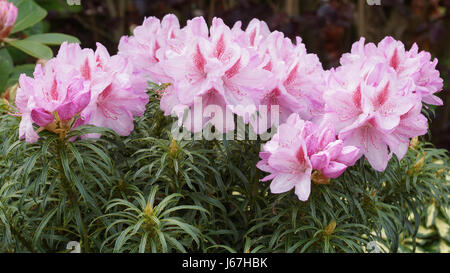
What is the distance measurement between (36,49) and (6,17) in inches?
9.1

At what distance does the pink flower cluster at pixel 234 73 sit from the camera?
80 cm

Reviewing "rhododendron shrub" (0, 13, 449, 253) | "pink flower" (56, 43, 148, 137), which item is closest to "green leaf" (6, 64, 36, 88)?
"rhododendron shrub" (0, 13, 449, 253)

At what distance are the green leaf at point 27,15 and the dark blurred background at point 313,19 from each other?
0.60 m

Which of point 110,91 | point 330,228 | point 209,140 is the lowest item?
point 330,228

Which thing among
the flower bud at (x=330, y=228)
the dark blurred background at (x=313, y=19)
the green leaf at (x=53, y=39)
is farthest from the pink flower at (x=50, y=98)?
the dark blurred background at (x=313, y=19)

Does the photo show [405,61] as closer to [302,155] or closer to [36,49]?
[302,155]

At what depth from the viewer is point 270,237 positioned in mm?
979

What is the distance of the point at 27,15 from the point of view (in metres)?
1.72

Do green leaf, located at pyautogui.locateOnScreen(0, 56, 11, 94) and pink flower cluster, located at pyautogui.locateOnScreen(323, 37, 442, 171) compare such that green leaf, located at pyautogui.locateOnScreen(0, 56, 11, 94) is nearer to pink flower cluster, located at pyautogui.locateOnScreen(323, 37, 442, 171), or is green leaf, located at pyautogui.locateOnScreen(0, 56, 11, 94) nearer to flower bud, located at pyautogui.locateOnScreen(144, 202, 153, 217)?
flower bud, located at pyautogui.locateOnScreen(144, 202, 153, 217)

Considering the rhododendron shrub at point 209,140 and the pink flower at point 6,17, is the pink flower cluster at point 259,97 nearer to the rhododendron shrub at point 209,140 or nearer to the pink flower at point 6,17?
the rhododendron shrub at point 209,140

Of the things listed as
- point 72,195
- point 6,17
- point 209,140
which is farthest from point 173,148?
point 6,17

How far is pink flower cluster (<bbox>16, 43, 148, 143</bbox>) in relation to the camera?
78 centimetres
